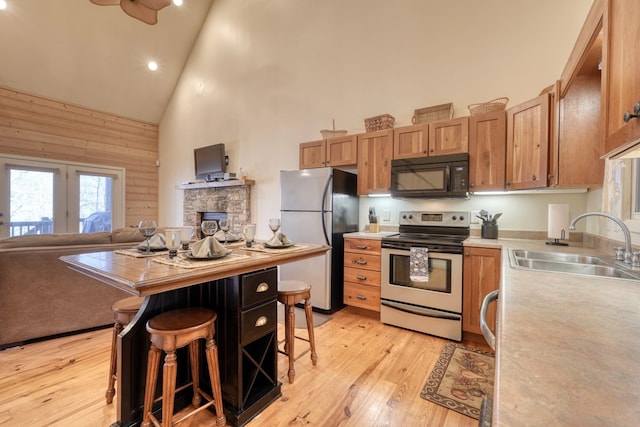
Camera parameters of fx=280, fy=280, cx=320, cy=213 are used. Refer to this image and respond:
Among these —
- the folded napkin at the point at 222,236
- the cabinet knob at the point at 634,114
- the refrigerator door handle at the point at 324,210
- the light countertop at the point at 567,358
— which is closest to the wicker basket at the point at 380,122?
the refrigerator door handle at the point at 324,210

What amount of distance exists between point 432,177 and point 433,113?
724mm

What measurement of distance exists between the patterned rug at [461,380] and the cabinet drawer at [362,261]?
39.6 inches

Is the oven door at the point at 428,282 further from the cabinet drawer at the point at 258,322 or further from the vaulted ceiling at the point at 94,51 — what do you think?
the vaulted ceiling at the point at 94,51

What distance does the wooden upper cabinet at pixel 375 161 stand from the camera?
3217mm

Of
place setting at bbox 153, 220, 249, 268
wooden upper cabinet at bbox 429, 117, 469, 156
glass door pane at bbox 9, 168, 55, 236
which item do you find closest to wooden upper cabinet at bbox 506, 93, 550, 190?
wooden upper cabinet at bbox 429, 117, 469, 156

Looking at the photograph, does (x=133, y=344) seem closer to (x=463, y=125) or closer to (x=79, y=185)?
(x=463, y=125)

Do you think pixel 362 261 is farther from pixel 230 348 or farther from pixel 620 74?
pixel 620 74

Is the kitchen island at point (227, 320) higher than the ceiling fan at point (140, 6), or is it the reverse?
the ceiling fan at point (140, 6)

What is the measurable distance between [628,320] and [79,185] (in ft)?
25.0

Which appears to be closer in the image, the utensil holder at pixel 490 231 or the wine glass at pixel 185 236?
the wine glass at pixel 185 236

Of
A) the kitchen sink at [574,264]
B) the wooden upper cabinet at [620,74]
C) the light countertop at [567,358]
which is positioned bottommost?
the kitchen sink at [574,264]

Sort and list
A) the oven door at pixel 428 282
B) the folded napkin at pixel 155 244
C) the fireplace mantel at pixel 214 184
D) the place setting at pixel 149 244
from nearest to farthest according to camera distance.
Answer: the place setting at pixel 149 244 → the folded napkin at pixel 155 244 → the oven door at pixel 428 282 → the fireplace mantel at pixel 214 184

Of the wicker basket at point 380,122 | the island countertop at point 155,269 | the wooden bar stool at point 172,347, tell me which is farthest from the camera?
the wicker basket at point 380,122

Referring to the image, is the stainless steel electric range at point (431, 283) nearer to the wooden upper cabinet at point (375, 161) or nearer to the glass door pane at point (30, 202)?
the wooden upper cabinet at point (375, 161)
